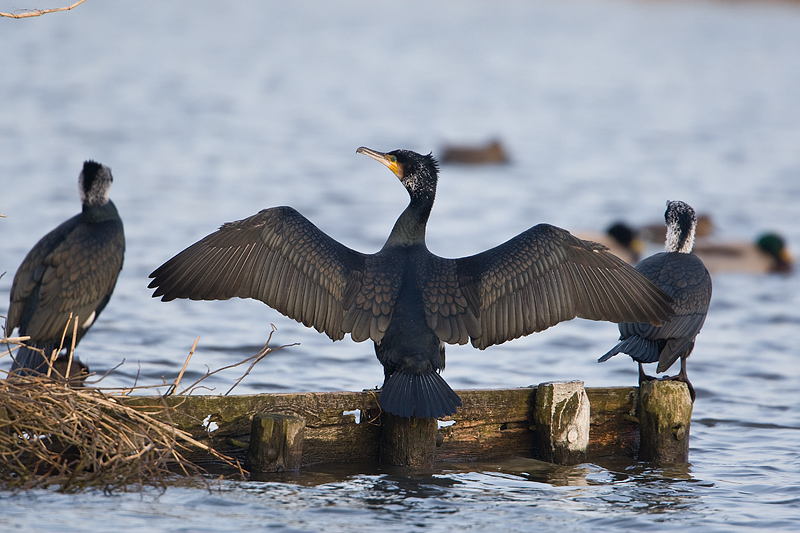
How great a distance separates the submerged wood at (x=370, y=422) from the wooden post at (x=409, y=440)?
9cm

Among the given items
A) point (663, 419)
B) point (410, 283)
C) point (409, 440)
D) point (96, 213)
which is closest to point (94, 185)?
point (96, 213)

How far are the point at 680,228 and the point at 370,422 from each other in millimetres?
2348

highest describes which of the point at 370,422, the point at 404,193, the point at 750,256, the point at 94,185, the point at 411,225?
the point at 404,193

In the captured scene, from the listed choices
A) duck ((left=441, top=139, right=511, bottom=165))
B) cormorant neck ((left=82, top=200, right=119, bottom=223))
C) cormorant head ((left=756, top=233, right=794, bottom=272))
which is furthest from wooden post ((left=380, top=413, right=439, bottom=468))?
duck ((left=441, top=139, right=511, bottom=165))

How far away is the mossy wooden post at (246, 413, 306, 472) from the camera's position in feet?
16.1

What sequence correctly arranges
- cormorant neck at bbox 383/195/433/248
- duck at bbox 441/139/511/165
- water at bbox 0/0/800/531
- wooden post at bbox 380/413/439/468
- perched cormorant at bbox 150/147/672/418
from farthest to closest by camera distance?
duck at bbox 441/139/511/165 < cormorant neck at bbox 383/195/433/248 < perched cormorant at bbox 150/147/672/418 < wooden post at bbox 380/413/439/468 < water at bbox 0/0/800/531

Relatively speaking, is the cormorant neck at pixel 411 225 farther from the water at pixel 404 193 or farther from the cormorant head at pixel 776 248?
the cormorant head at pixel 776 248

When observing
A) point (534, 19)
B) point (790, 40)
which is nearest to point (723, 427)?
point (790, 40)

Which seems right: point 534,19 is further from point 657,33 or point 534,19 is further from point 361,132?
point 361,132

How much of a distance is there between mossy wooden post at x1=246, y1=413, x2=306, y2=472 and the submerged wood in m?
0.11

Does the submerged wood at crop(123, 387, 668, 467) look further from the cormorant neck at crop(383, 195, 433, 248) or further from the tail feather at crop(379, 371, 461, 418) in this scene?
the cormorant neck at crop(383, 195, 433, 248)

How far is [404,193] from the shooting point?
18500 mm

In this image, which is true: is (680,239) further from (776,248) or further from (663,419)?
(776,248)

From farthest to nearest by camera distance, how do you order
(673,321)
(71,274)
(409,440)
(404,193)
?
(404,193) < (71,274) < (673,321) < (409,440)
